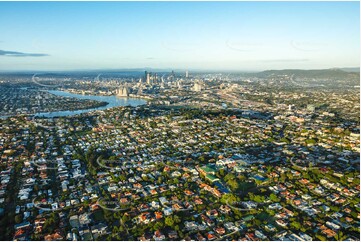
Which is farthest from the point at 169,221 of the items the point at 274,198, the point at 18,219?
the point at 18,219

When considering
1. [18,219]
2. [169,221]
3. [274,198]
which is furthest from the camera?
[274,198]

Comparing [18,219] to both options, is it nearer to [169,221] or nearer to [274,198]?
[169,221]

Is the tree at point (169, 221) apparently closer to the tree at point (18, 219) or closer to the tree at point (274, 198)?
the tree at point (274, 198)

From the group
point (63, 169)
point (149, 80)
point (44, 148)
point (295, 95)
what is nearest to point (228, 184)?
point (63, 169)

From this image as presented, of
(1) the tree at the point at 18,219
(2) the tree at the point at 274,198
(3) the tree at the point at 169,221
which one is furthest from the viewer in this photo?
(2) the tree at the point at 274,198

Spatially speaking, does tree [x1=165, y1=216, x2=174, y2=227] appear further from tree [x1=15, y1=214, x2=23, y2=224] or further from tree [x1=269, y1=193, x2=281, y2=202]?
tree [x1=15, y1=214, x2=23, y2=224]

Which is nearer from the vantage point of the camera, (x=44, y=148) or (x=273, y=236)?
(x=273, y=236)

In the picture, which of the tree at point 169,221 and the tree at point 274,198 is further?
the tree at point 274,198

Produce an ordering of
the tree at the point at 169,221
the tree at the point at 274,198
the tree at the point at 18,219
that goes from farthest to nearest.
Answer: the tree at the point at 274,198 < the tree at the point at 18,219 < the tree at the point at 169,221

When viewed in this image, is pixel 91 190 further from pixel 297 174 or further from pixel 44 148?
pixel 297 174

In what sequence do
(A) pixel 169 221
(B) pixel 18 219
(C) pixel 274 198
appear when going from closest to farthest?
(A) pixel 169 221 → (B) pixel 18 219 → (C) pixel 274 198

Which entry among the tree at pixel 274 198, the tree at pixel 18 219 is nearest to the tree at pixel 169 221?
the tree at pixel 274 198
